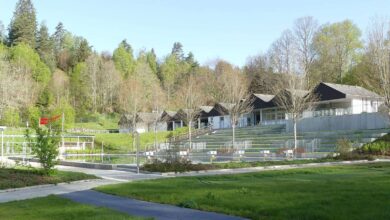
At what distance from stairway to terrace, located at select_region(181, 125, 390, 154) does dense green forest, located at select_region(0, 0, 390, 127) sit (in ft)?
34.0

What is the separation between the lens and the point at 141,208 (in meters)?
9.91

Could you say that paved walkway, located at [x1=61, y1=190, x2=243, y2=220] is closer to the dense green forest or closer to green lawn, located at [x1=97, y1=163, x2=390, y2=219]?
green lawn, located at [x1=97, y1=163, x2=390, y2=219]

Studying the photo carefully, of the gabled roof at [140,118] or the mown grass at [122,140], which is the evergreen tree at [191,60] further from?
the mown grass at [122,140]

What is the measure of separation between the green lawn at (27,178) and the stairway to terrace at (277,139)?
73.9 ft

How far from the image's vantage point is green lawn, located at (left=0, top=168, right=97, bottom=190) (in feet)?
50.6

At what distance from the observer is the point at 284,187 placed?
1223 centimetres

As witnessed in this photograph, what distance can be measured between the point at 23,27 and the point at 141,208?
316 feet

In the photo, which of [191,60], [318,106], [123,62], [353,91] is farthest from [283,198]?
[191,60]

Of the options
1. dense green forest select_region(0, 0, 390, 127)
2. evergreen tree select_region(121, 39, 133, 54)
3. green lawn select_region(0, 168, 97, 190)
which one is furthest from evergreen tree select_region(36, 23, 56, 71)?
green lawn select_region(0, 168, 97, 190)

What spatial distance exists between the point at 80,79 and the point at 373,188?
84.1 m

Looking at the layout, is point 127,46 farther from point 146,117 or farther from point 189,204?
point 189,204

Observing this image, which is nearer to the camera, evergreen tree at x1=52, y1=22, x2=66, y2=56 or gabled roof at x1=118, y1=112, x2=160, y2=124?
gabled roof at x1=118, y1=112, x2=160, y2=124

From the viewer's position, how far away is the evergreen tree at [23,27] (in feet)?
317

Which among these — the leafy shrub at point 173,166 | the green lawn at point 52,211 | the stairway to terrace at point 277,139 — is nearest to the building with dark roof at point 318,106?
the stairway to terrace at point 277,139
